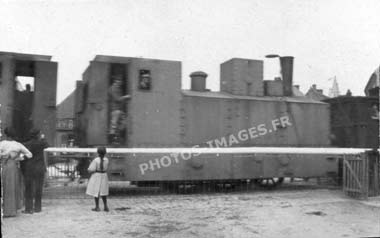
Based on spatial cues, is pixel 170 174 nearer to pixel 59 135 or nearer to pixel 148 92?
pixel 148 92

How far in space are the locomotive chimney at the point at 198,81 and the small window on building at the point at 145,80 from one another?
2033mm

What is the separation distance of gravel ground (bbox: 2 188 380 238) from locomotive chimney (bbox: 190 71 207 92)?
3.58 meters

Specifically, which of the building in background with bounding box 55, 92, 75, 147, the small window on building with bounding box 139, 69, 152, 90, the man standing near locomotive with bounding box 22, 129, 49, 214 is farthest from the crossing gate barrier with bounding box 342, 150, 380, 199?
the building in background with bounding box 55, 92, 75, 147

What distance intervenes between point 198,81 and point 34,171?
5965 mm

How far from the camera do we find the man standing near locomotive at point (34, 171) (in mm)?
8523

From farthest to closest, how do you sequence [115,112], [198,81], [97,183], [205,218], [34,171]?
[198,81], [115,112], [97,183], [34,171], [205,218]

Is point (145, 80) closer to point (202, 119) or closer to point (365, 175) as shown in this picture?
point (202, 119)

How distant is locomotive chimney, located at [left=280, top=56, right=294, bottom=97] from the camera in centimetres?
1377

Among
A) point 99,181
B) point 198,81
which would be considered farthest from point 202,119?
point 99,181

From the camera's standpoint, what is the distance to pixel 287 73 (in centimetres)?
1388

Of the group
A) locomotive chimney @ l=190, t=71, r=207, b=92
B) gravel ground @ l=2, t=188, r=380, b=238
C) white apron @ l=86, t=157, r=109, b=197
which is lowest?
gravel ground @ l=2, t=188, r=380, b=238

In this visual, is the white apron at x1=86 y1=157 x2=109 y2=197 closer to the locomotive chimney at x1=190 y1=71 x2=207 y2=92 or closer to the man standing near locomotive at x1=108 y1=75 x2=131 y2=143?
the man standing near locomotive at x1=108 y1=75 x2=131 y2=143

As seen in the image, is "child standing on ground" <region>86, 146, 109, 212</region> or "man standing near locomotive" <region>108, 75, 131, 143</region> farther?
"man standing near locomotive" <region>108, 75, 131, 143</region>

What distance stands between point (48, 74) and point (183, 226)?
5513 mm
